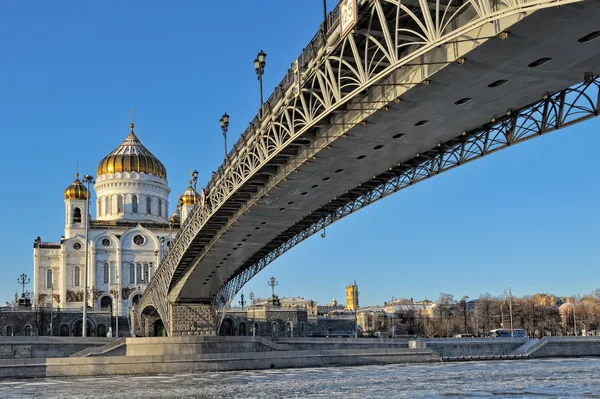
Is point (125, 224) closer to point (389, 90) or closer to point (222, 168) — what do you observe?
point (222, 168)

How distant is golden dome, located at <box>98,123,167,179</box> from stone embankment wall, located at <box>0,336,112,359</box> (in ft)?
145

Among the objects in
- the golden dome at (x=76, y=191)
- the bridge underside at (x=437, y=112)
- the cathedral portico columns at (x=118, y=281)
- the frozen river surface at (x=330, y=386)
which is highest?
the golden dome at (x=76, y=191)

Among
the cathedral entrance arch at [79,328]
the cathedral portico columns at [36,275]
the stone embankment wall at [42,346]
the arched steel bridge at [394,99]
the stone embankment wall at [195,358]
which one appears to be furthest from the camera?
the cathedral portico columns at [36,275]

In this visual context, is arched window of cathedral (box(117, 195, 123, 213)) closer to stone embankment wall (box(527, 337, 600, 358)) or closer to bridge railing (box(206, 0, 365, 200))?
stone embankment wall (box(527, 337, 600, 358))

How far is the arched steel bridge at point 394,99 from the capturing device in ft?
47.2

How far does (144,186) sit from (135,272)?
11061 millimetres

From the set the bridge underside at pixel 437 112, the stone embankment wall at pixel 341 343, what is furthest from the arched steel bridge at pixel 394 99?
the stone embankment wall at pixel 341 343

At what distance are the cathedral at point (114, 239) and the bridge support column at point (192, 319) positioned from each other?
84.8ft

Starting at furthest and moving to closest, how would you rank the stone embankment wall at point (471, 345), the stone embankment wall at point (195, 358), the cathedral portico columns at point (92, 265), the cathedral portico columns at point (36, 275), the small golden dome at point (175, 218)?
the small golden dome at point (175, 218)
the cathedral portico columns at point (36, 275)
the cathedral portico columns at point (92, 265)
the stone embankment wall at point (471, 345)
the stone embankment wall at point (195, 358)

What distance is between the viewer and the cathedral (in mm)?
85125

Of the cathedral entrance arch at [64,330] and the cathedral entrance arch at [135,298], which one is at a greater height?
the cathedral entrance arch at [135,298]

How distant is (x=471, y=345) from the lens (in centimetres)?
5562

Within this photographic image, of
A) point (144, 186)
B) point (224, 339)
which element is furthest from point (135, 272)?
point (224, 339)

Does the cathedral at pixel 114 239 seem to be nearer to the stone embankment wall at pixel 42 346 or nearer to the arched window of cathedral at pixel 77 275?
the arched window of cathedral at pixel 77 275
